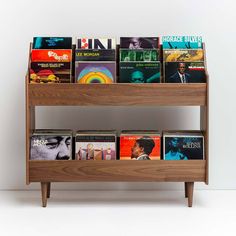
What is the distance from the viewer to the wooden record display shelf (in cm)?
316

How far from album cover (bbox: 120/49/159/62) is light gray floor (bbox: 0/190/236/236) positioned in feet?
2.66

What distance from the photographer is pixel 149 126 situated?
3.63m

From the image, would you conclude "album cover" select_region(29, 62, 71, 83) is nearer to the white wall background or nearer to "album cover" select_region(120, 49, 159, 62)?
"album cover" select_region(120, 49, 159, 62)

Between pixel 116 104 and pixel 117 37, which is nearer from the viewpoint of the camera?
pixel 116 104

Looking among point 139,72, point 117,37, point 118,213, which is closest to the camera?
point 118,213

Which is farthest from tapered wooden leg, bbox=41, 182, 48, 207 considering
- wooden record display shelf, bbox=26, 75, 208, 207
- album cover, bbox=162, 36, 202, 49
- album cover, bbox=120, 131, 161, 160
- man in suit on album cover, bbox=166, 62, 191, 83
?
album cover, bbox=162, 36, 202, 49

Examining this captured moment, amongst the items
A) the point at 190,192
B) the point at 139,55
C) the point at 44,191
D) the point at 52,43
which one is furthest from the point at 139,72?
the point at 44,191

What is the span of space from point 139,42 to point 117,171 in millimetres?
725

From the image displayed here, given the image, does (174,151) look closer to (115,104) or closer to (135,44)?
(115,104)

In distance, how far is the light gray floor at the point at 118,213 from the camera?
276 cm

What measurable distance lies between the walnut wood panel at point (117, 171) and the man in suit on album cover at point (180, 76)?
17.4 inches

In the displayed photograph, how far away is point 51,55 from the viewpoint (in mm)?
3209

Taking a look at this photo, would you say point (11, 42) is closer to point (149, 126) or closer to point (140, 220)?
point (149, 126)

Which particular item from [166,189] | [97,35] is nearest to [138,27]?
[97,35]
